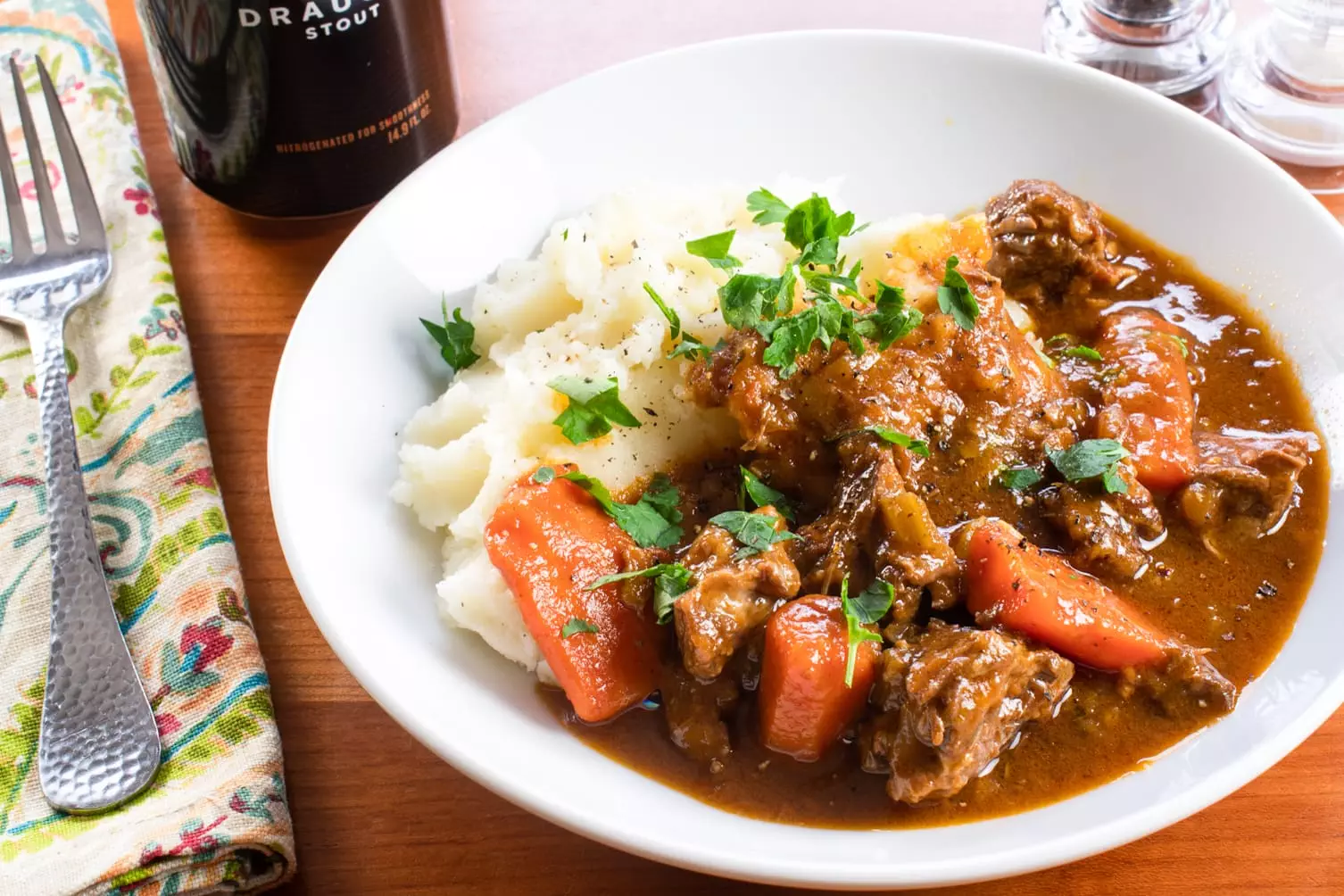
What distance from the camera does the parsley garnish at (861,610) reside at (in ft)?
10.9

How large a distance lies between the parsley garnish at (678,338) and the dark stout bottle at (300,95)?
1.39 m

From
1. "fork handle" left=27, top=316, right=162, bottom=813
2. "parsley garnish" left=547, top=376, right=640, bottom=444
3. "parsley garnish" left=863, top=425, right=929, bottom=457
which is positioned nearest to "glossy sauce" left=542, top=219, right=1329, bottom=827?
"parsley garnish" left=863, top=425, right=929, bottom=457

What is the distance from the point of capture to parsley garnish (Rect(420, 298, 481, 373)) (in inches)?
170

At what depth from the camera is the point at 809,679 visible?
10.9ft

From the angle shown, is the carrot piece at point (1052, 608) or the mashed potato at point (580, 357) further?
the mashed potato at point (580, 357)

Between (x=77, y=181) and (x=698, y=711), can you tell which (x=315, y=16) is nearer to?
(x=77, y=181)

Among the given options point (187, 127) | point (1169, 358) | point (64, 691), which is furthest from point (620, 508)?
point (187, 127)

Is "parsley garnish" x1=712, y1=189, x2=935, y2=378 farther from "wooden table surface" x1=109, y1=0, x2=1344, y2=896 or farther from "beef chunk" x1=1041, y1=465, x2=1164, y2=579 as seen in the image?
"wooden table surface" x1=109, y1=0, x2=1344, y2=896

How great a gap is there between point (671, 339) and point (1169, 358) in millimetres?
1644

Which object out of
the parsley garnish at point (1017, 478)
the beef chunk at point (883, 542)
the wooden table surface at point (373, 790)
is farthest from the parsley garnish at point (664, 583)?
the parsley garnish at point (1017, 478)

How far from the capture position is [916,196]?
4.95 meters

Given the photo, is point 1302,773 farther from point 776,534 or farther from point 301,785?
point 301,785

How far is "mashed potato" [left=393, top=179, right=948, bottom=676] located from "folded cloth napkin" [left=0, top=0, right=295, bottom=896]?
69cm

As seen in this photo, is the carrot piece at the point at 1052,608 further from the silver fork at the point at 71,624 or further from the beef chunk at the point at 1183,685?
the silver fork at the point at 71,624
